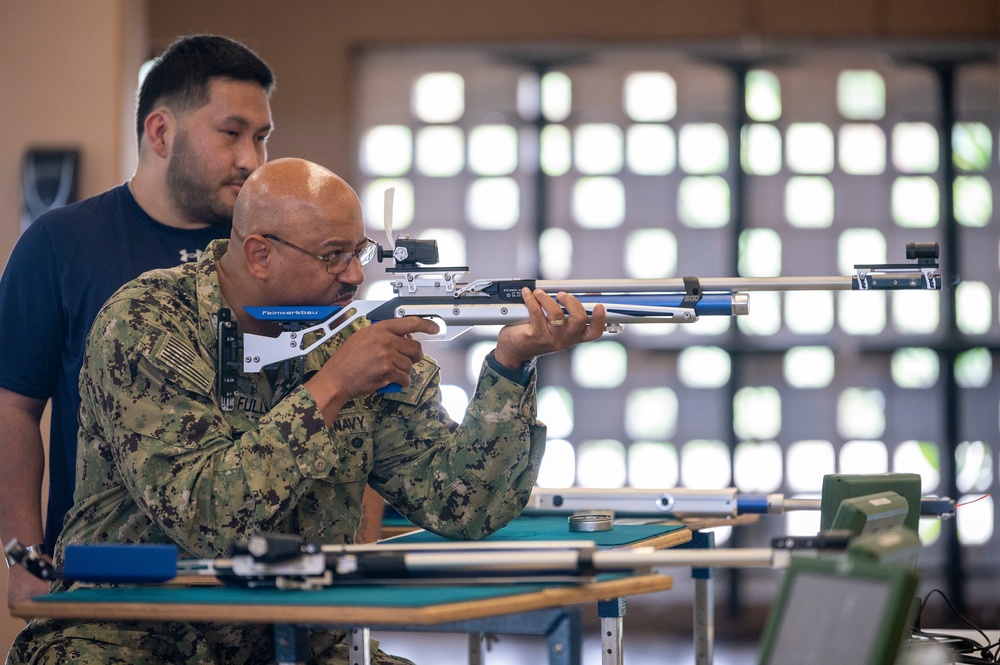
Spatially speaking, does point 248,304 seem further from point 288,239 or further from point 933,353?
point 933,353

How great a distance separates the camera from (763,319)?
6227 millimetres

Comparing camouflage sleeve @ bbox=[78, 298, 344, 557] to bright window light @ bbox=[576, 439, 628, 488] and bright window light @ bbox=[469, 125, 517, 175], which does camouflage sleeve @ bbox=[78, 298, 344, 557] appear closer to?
bright window light @ bbox=[576, 439, 628, 488]

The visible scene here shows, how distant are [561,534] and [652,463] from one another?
3.77 m

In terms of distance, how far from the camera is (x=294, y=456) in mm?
1996

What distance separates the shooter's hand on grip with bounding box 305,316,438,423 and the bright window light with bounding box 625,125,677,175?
4310 mm

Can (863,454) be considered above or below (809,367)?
below

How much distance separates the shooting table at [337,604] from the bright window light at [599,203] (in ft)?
15.0

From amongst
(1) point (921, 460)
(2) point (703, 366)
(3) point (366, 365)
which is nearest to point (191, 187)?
(3) point (366, 365)

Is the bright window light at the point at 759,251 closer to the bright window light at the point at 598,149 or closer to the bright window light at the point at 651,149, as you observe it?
the bright window light at the point at 651,149

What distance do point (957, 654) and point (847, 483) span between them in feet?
2.68

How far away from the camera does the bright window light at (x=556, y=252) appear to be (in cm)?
629

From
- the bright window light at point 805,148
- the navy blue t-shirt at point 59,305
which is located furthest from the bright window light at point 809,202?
the navy blue t-shirt at point 59,305

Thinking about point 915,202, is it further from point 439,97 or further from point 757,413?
point 439,97

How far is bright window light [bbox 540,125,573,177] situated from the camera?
20.8 feet
